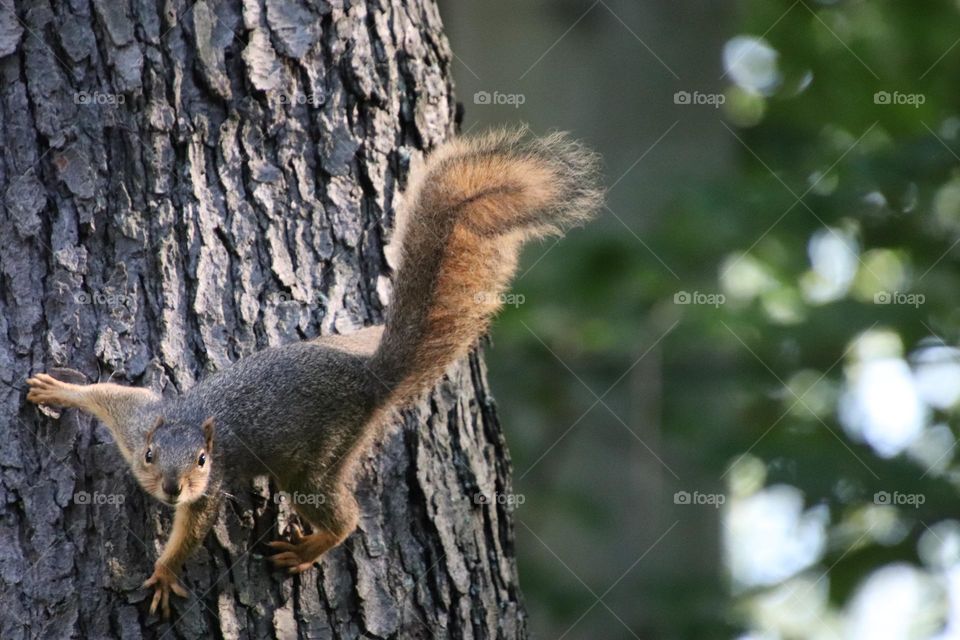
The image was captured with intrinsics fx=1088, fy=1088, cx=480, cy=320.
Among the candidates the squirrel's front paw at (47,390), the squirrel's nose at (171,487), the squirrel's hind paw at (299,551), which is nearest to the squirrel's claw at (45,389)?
the squirrel's front paw at (47,390)

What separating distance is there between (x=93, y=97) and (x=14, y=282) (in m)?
0.46

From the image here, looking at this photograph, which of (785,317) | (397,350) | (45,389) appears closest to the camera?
(45,389)

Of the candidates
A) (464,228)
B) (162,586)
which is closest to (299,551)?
(162,586)

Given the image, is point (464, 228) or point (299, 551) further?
point (464, 228)

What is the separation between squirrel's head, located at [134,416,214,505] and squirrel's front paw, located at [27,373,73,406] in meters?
0.20

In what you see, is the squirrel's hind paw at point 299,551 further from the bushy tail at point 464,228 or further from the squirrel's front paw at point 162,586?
the bushy tail at point 464,228

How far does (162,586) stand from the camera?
2.26 m

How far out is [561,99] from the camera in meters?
5.06

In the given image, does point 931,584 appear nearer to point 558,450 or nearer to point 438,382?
point 558,450

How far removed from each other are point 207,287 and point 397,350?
0.49m

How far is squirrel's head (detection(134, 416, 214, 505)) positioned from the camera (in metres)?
2.33

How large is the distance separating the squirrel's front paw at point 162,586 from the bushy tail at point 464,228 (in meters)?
0.71

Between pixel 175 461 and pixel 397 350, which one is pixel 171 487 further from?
pixel 397 350

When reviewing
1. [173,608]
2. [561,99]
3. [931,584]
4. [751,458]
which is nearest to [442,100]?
[173,608]
